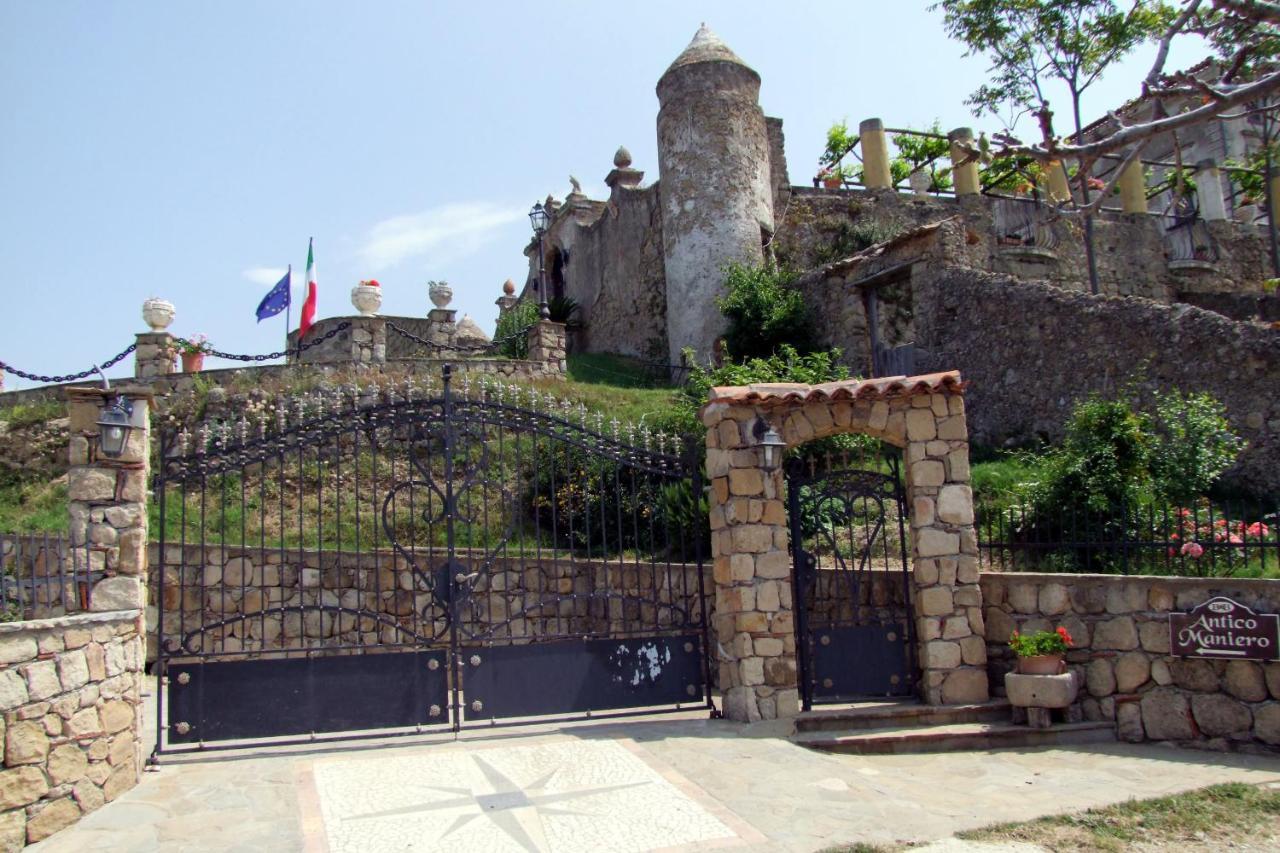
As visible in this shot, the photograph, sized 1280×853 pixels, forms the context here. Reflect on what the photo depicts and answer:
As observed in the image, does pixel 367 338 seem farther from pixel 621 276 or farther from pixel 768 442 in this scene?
pixel 768 442

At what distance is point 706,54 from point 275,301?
32.3ft

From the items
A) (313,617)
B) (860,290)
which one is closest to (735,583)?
(313,617)

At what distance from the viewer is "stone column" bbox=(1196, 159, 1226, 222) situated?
24.5m

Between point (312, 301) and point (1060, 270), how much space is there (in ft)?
53.2

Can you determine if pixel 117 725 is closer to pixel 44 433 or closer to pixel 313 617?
pixel 313 617

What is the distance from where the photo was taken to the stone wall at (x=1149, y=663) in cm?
702

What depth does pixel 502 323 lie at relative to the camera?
25344mm

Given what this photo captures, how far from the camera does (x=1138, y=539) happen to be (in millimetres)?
8281

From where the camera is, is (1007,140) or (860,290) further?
(860,290)

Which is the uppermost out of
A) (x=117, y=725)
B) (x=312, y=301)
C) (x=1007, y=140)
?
(x=312, y=301)

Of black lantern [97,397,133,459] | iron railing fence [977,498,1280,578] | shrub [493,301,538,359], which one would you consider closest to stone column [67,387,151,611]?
black lantern [97,397,133,459]

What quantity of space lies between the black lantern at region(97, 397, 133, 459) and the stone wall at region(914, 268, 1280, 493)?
10658 mm

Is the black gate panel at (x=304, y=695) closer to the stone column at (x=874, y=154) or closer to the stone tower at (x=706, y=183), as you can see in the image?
the stone tower at (x=706, y=183)

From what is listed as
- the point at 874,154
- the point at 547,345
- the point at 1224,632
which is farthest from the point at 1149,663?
the point at 874,154
